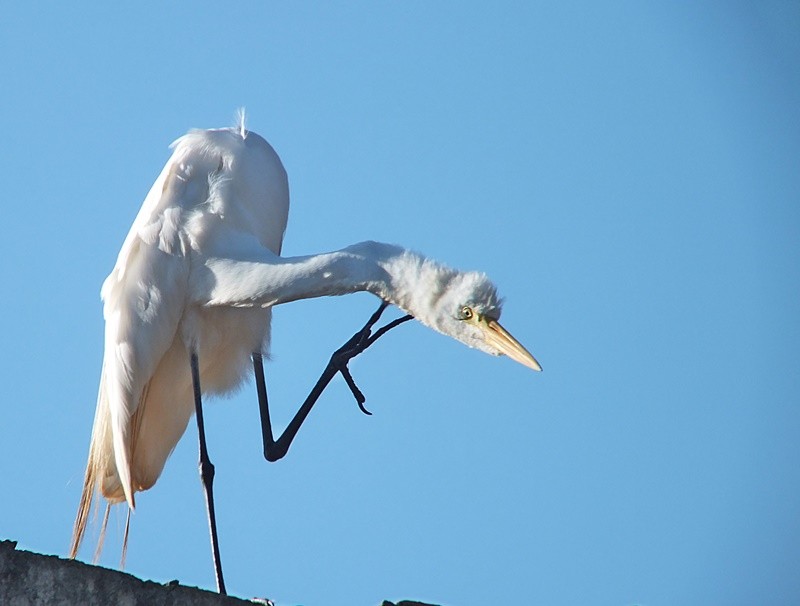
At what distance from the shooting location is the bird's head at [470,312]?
3.99 m

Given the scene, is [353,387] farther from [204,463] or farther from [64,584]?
[64,584]

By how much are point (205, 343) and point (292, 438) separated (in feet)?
1.84

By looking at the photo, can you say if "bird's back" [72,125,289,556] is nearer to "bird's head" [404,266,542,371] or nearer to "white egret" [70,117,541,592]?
"white egret" [70,117,541,592]

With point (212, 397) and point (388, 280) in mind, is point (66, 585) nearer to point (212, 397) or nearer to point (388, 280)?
point (388, 280)

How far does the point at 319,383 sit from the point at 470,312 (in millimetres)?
1126

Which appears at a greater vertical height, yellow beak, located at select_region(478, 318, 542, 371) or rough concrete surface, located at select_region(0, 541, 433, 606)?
yellow beak, located at select_region(478, 318, 542, 371)

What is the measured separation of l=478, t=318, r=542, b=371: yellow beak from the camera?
4.02 m


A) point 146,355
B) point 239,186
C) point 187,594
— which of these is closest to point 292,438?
point 146,355

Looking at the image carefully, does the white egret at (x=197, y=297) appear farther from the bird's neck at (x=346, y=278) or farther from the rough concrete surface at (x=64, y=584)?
the rough concrete surface at (x=64, y=584)

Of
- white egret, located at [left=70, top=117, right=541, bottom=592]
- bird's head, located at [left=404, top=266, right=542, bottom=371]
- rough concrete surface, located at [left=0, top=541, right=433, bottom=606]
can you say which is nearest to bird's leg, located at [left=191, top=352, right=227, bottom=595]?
white egret, located at [left=70, top=117, right=541, bottom=592]

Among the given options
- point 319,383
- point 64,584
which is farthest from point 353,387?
point 64,584

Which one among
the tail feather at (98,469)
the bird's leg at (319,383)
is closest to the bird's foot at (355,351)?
the bird's leg at (319,383)

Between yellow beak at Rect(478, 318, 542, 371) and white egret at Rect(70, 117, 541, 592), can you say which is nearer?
yellow beak at Rect(478, 318, 542, 371)

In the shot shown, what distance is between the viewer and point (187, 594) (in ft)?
9.74
